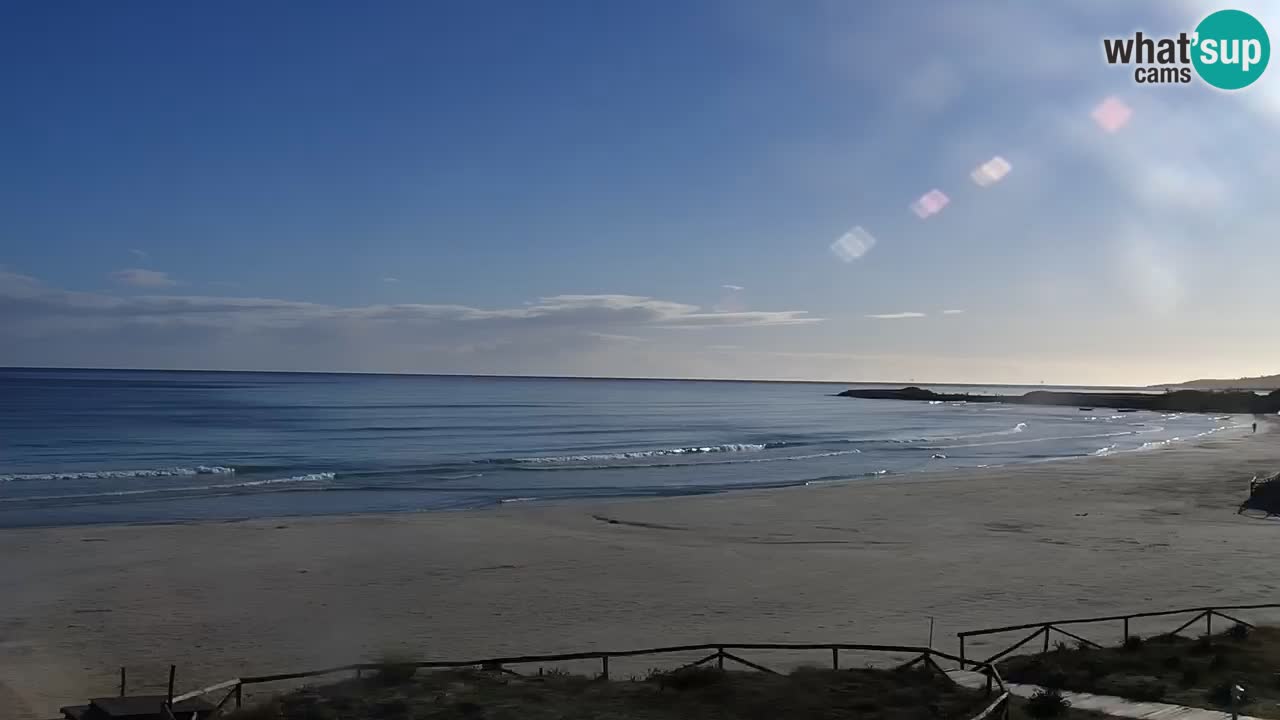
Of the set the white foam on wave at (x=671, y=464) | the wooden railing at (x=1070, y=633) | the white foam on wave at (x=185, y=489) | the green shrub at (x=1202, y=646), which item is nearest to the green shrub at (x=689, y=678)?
the wooden railing at (x=1070, y=633)

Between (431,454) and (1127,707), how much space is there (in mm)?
52437

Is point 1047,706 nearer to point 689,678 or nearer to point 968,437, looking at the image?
point 689,678

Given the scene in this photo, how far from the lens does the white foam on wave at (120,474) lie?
45125 millimetres

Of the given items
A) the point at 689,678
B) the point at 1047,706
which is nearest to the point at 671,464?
the point at 689,678

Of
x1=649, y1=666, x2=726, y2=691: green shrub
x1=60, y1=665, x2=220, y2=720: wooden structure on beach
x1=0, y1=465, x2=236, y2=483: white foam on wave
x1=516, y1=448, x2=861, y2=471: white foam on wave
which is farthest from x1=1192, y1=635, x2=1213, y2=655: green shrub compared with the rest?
x1=0, y1=465, x2=236, y2=483: white foam on wave

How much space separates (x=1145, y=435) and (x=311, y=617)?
86400 mm

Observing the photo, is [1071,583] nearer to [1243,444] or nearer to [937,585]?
[937,585]

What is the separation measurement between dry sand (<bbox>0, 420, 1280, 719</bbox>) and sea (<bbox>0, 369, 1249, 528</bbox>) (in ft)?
23.4

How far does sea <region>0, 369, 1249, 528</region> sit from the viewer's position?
40.2 metres

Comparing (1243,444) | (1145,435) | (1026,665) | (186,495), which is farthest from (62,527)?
(1145,435)

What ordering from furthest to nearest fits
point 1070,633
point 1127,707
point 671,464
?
point 671,464, point 1070,633, point 1127,707

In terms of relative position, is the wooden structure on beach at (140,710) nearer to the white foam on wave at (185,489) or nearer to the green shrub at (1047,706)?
the green shrub at (1047,706)

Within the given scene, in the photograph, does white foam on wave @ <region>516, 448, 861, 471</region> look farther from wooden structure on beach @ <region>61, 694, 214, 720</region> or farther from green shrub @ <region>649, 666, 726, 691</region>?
wooden structure on beach @ <region>61, 694, 214, 720</region>

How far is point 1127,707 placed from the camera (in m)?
12.7
